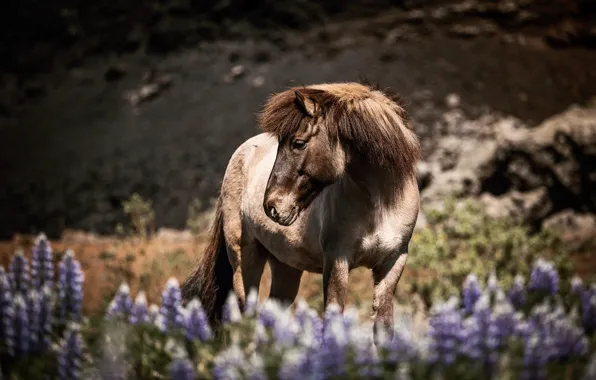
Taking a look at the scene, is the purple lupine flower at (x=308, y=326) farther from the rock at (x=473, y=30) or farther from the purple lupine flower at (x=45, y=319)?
the rock at (x=473, y=30)

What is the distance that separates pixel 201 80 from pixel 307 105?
1132 cm

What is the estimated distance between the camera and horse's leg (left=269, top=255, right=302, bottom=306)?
5.18 m

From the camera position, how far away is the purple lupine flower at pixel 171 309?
328 cm

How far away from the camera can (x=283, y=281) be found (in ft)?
17.0

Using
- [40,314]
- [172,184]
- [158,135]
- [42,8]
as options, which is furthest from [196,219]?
[42,8]

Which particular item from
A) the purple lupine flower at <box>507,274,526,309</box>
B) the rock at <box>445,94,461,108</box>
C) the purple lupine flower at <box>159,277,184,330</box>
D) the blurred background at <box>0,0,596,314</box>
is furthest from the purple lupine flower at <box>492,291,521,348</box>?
the rock at <box>445,94,461,108</box>

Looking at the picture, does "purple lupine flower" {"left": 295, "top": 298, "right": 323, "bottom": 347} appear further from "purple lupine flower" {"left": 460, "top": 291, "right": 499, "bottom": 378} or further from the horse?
the horse

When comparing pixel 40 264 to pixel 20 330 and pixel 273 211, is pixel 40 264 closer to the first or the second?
pixel 20 330

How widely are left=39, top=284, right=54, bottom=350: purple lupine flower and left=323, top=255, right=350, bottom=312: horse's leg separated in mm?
1389

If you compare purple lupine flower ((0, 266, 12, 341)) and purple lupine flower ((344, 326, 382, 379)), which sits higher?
purple lupine flower ((344, 326, 382, 379))

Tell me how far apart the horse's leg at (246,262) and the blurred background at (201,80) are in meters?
5.42

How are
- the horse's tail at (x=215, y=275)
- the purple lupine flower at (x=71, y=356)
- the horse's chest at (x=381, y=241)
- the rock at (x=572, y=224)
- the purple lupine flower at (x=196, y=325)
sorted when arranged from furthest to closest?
the rock at (x=572, y=224)
the horse's tail at (x=215, y=275)
the horse's chest at (x=381, y=241)
the purple lupine flower at (x=196, y=325)
the purple lupine flower at (x=71, y=356)

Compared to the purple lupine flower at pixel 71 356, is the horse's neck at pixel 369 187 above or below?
below

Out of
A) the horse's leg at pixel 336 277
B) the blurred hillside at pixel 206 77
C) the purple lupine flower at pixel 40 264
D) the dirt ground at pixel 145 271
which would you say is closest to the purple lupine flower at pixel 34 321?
the purple lupine flower at pixel 40 264
